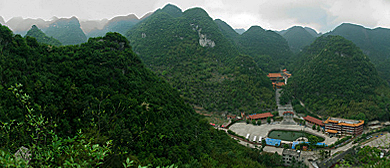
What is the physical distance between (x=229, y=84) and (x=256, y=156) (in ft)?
97.5

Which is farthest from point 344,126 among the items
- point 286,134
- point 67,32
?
point 67,32

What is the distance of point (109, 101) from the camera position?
17.0 metres

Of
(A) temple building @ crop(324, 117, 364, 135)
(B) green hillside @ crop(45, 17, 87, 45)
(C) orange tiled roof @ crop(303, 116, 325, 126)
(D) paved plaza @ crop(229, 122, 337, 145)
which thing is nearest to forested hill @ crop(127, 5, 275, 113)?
(D) paved plaza @ crop(229, 122, 337, 145)

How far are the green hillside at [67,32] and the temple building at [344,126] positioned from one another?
88140 mm

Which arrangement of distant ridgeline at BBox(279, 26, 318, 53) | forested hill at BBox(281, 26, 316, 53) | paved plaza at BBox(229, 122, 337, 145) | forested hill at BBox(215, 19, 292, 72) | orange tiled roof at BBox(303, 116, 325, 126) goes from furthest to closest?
1. forested hill at BBox(281, 26, 316, 53)
2. distant ridgeline at BBox(279, 26, 318, 53)
3. forested hill at BBox(215, 19, 292, 72)
4. orange tiled roof at BBox(303, 116, 325, 126)
5. paved plaza at BBox(229, 122, 337, 145)

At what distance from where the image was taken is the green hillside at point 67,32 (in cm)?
7782

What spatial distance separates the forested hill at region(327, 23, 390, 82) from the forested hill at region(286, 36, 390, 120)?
2411cm

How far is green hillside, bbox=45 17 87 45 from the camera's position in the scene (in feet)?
255

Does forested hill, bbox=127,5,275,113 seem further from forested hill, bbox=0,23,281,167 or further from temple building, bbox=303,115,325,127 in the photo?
forested hill, bbox=0,23,281,167

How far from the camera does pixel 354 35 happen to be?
107375 millimetres

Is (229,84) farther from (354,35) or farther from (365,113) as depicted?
(354,35)

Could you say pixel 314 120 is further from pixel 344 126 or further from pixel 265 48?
pixel 265 48

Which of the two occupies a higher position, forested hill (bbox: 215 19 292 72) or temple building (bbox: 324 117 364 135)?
Answer: forested hill (bbox: 215 19 292 72)

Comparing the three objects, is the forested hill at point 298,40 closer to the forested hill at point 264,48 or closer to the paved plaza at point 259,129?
the forested hill at point 264,48
